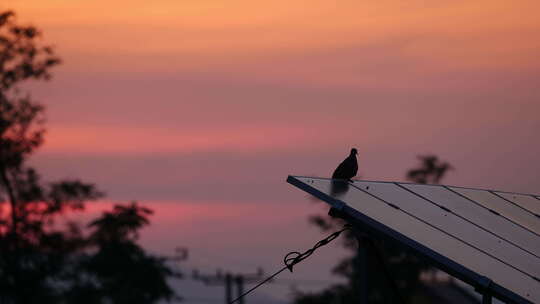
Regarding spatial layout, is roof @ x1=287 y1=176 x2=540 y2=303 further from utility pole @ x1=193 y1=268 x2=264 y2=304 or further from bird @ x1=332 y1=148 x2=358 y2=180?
utility pole @ x1=193 y1=268 x2=264 y2=304

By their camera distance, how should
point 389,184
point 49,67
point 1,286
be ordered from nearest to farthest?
point 389,184, point 49,67, point 1,286

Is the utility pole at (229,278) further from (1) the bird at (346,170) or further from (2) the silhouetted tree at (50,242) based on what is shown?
(1) the bird at (346,170)

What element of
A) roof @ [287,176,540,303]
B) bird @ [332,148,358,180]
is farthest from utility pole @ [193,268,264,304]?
bird @ [332,148,358,180]

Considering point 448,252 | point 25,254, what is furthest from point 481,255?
point 25,254

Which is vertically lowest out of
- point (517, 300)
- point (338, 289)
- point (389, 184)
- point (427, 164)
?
point (517, 300)

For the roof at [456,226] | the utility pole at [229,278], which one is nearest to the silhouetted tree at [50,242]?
the utility pole at [229,278]

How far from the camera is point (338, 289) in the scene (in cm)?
7700

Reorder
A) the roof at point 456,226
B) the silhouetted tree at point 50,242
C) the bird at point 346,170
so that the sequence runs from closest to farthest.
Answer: the roof at point 456,226
the bird at point 346,170
the silhouetted tree at point 50,242

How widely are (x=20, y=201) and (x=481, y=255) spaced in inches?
1911

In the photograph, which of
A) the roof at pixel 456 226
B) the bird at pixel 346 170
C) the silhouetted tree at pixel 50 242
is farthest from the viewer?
the silhouetted tree at pixel 50 242

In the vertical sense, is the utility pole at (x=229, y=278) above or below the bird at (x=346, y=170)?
above

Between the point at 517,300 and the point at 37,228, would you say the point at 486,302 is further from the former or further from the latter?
the point at 37,228

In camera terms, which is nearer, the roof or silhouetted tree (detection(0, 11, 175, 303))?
the roof

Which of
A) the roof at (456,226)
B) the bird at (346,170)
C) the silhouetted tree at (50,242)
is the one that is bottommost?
the roof at (456,226)
